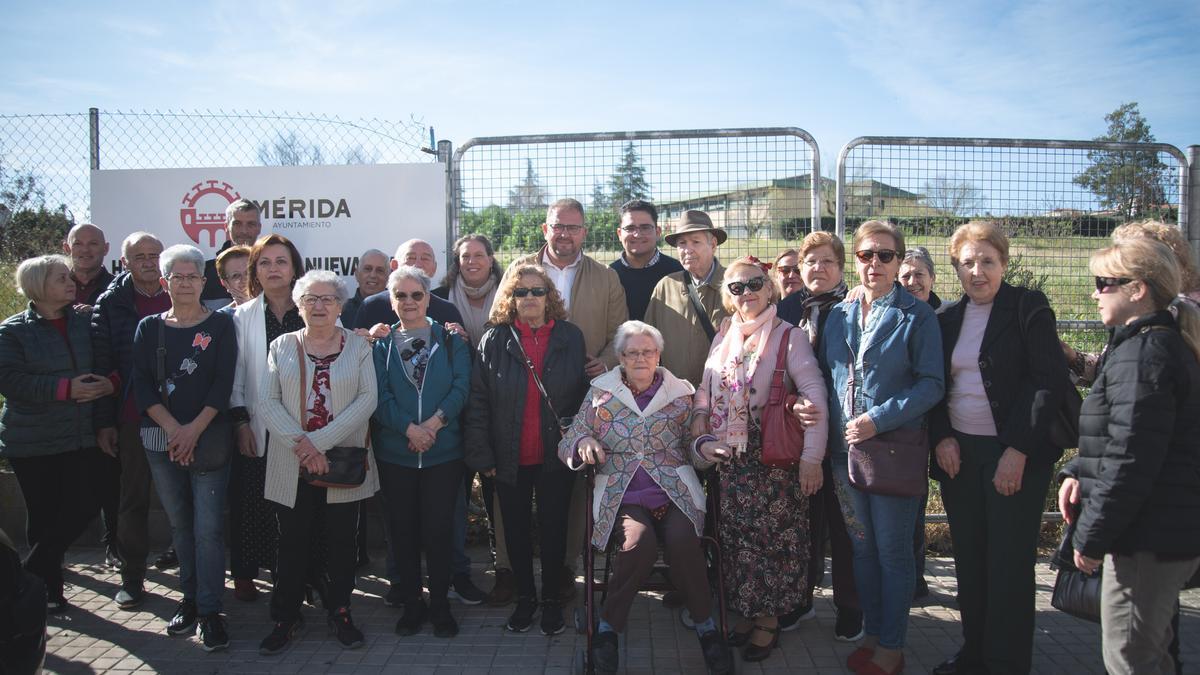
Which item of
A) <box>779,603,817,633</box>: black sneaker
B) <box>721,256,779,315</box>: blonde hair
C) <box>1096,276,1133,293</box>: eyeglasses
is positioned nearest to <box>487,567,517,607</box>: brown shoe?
<box>779,603,817,633</box>: black sneaker

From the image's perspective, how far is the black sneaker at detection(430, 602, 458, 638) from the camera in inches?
163

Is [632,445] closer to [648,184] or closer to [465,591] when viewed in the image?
[465,591]

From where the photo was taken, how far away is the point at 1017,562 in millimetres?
3465

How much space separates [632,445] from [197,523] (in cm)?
246

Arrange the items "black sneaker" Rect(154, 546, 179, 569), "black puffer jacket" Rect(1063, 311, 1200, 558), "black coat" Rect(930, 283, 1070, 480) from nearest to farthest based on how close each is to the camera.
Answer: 1. "black puffer jacket" Rect(1063, 311, 1200, 558)
2. "black coat" Rect(930, 283, 1070, 480)
3. "black sneaker" Rect(154, 546, 179, 569)

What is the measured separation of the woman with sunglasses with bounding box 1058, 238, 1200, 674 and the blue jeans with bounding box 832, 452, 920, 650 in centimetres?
83

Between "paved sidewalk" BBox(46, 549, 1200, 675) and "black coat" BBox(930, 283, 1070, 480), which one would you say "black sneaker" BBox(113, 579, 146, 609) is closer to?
"paved sidewalk" BBox(46, 549, 1200, 675)

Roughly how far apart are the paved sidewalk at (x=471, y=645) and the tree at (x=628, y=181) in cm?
289

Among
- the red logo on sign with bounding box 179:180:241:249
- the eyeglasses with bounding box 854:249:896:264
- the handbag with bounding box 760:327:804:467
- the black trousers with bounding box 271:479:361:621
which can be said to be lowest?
the black trousers with bounding box 271:479:361:621

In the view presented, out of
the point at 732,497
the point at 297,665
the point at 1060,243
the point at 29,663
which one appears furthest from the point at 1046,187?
the point at 29,663

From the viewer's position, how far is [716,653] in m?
3.67

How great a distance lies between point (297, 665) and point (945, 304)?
150 inches

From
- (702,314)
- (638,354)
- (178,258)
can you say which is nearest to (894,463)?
(638,354)

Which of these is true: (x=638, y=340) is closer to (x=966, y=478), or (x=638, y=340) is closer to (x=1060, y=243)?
(x=966, y=478)
